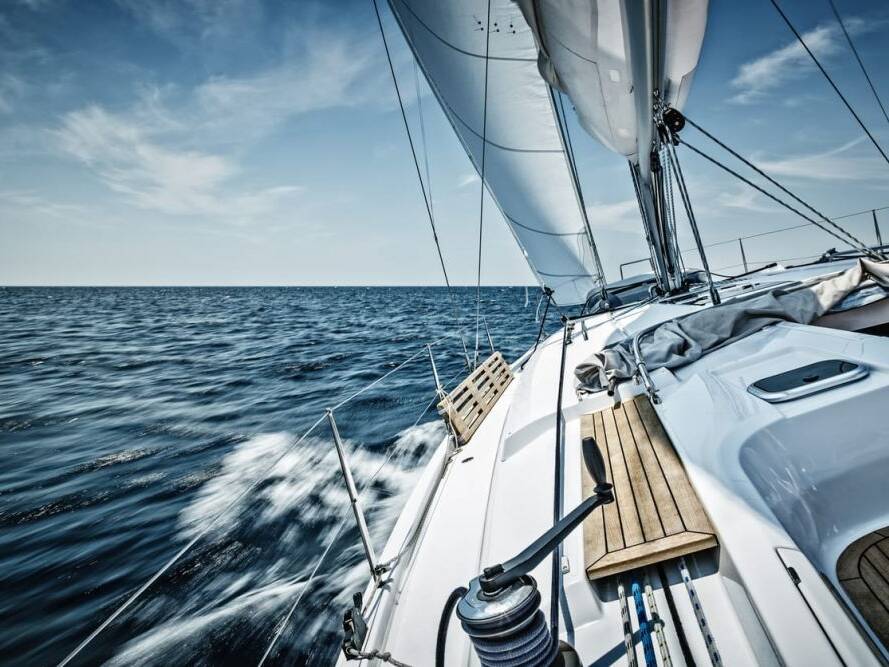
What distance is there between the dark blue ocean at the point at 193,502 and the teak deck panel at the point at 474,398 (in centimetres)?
71

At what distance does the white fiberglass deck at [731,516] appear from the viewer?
1012mm

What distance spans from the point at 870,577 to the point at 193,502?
494 centimetres

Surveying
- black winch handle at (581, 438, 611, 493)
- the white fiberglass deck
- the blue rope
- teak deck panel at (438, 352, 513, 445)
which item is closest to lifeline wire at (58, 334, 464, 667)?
the white fiberglass deck

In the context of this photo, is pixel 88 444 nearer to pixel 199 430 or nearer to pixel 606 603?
pixel 199 430

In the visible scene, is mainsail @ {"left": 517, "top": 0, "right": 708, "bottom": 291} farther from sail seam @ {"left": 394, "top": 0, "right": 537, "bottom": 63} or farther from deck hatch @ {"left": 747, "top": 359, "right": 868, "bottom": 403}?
deck hatch @ {"left": 747, "top": 359, "right": 868, "bottom": 403}

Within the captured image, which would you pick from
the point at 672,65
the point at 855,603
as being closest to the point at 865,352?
the point at 855,603

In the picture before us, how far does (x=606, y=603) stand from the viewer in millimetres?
1260

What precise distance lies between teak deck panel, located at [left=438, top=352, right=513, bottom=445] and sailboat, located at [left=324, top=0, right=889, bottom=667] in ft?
0.08

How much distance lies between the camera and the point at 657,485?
153cm

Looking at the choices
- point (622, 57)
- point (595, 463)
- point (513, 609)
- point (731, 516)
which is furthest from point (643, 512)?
point (622, 57)

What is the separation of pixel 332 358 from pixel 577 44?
973 centimetres

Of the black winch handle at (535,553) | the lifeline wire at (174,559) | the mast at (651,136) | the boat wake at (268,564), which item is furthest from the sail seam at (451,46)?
the black winch handle at (535,553)

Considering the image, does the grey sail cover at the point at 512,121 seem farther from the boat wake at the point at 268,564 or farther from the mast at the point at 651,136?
the boat wake at the point at 268,564

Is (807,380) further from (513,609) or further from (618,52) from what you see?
(618,52)
